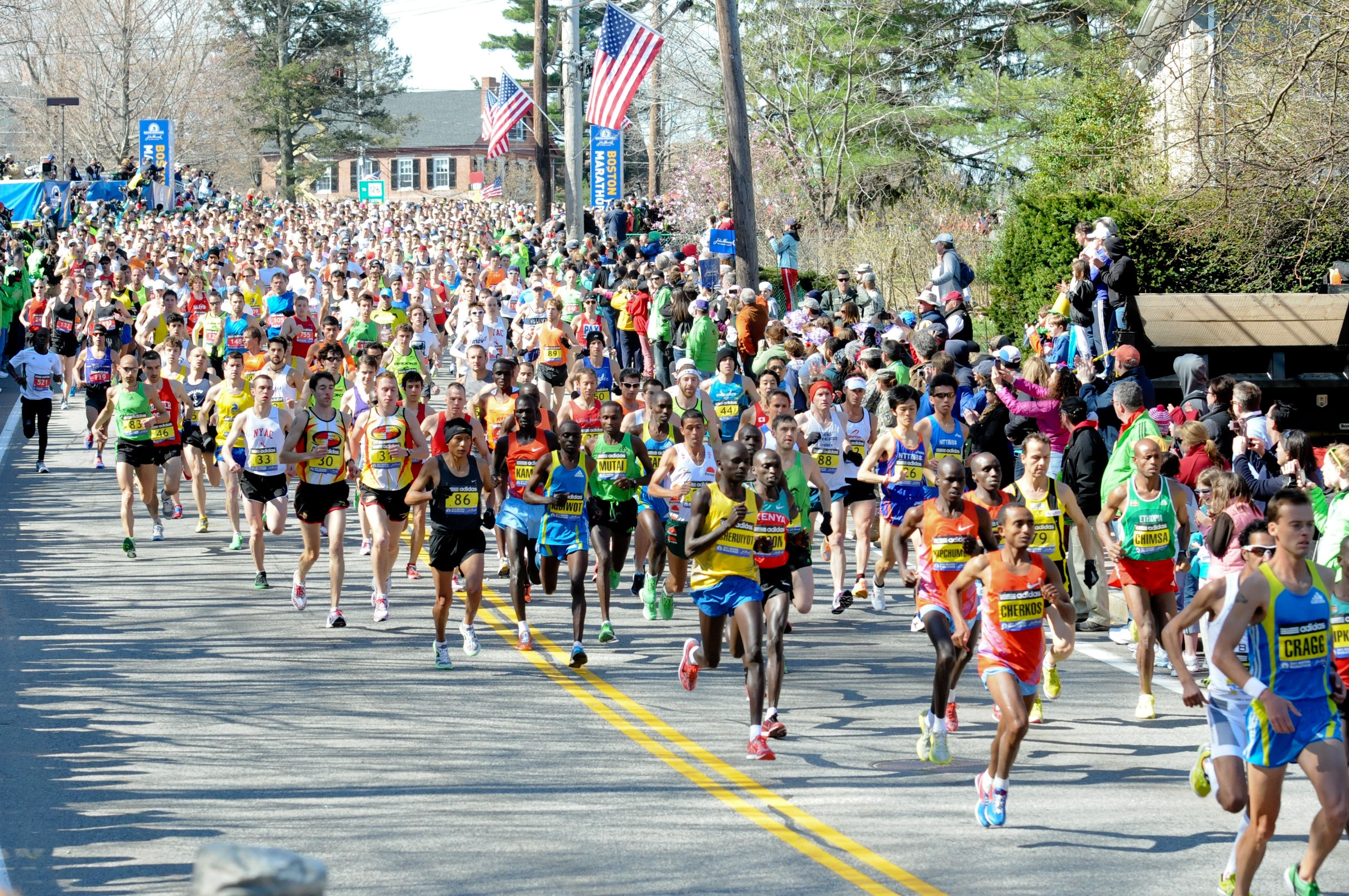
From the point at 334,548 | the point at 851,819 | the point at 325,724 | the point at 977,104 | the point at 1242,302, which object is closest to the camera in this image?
the point at 851,819

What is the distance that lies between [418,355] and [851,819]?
1294 cm

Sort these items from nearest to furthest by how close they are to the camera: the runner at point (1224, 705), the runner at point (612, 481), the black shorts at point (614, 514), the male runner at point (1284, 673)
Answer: the male runner at point (1284, 673) → the runner at point (1224, 705) → the runner at point (612, 481) → the black shorts at point (614, 514)

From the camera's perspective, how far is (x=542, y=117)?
4478cm

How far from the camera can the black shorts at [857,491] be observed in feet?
48.0

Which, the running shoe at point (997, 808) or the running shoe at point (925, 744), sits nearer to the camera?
the running shoe at point (997, 808)

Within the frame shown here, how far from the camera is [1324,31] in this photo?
1686cm

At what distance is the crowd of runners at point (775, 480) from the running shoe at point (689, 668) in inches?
1.1

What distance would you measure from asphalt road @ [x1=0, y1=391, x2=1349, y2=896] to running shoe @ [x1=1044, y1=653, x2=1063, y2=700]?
0.13 metres

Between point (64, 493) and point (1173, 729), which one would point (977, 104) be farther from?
point (1173, 729)

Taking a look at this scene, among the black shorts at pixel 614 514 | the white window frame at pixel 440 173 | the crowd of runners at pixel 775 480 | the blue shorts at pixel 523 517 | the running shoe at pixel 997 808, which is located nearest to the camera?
the crowd of runners at pixel 775 480

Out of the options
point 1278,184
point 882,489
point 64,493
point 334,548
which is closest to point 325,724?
point 334,548

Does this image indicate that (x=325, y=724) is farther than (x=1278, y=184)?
No

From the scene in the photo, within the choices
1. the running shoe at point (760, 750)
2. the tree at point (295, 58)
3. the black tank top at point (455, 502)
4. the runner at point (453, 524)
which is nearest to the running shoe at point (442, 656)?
the runner at point (453, 524)

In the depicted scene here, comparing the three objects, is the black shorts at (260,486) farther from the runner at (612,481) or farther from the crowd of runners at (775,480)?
the runner at (612,481)
